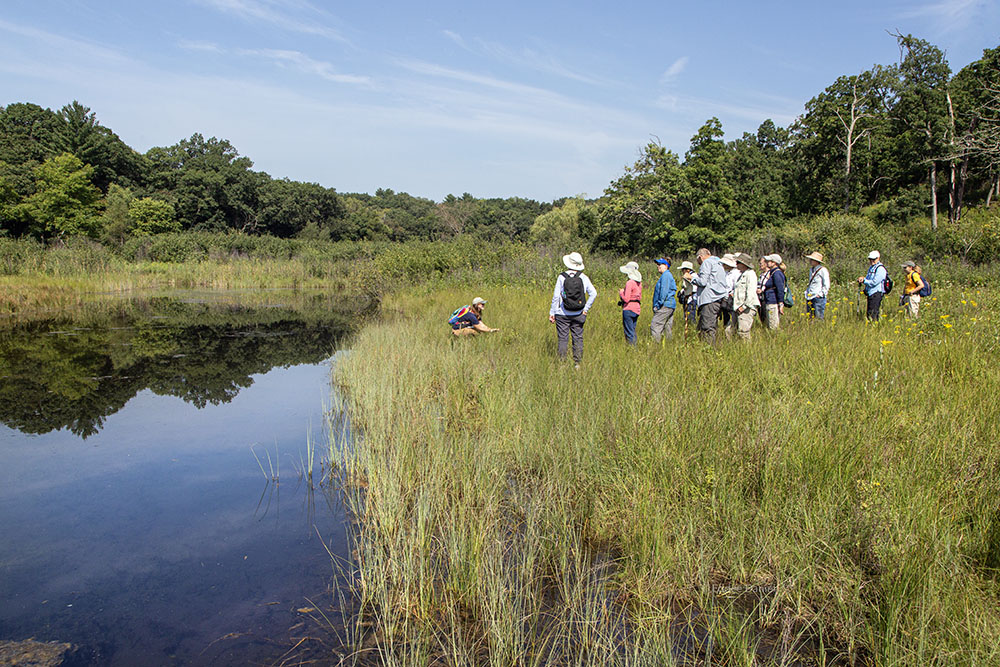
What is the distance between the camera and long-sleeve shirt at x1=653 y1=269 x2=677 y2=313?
9.41 meters

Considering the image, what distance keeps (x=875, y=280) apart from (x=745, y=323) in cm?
337

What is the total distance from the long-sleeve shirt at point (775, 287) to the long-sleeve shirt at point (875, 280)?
2050mm

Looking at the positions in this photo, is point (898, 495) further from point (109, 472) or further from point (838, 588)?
point (109, 472)

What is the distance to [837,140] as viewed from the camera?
147ft

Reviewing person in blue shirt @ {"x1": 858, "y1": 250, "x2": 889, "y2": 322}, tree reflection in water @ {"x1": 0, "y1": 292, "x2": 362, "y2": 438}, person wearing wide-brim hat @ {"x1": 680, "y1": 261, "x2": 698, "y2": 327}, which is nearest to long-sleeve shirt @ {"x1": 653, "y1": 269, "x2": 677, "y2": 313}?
person wearing wide-brim hat @ {"x1": 680, "y1": 261, "x2": 698, "y2": 327}

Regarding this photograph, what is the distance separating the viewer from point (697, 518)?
3895 millimetres

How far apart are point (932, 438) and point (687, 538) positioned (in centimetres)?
226

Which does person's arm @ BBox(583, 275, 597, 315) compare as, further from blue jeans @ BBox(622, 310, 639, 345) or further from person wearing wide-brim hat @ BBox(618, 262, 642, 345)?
blue jeans @ BBox(622, 310, 639, 345)

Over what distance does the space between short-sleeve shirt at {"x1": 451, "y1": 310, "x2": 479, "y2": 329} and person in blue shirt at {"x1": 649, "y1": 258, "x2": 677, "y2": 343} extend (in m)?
3.27

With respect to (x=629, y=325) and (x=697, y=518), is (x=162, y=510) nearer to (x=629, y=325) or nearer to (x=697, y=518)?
(x=697, y=518)

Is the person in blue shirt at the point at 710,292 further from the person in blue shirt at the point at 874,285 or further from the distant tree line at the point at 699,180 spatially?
the distant tree line at the point at 699,180

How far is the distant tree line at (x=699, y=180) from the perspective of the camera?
35875 millimetres

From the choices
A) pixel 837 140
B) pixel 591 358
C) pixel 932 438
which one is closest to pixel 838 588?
pixel 932 438

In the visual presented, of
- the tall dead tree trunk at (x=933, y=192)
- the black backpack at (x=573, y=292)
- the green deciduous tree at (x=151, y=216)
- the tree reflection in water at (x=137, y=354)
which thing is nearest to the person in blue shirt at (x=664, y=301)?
the black backpack at (x=573, y=292)
